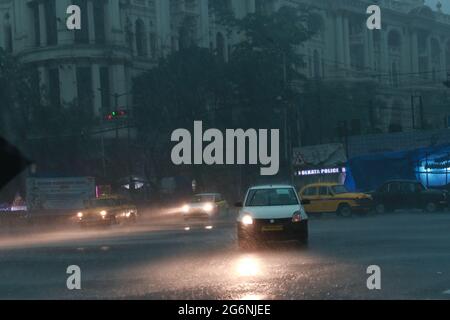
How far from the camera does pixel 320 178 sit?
47.7 metres

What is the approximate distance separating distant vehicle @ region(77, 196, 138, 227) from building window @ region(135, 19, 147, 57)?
3268 centimetres

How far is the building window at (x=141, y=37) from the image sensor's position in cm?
6562

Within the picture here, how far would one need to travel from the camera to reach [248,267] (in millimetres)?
13797

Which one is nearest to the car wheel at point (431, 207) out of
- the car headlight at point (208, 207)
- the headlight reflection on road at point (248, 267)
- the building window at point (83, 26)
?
the car headlight at point (208, 207)

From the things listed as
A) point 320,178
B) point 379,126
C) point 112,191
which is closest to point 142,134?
point 112,191

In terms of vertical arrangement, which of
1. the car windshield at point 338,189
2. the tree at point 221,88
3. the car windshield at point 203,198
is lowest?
the car windshield at point 203,198

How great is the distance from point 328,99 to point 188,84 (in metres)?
14.9

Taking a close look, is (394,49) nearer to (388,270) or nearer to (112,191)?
(112,191)

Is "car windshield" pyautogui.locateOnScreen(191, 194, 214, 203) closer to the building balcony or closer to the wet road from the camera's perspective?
the wet road

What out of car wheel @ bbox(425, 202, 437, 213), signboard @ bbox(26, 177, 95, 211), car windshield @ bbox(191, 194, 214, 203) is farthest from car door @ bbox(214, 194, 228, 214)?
car wheel @ bbox(425, 202, 437, 213)

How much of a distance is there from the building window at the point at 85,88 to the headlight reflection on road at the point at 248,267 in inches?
1543

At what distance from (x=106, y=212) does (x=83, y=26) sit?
30560 mm

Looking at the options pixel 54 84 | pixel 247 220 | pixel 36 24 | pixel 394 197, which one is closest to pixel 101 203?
pixel 394 197

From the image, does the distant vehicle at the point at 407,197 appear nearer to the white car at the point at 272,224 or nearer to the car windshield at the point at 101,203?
the car windshield at the point at 101,203
